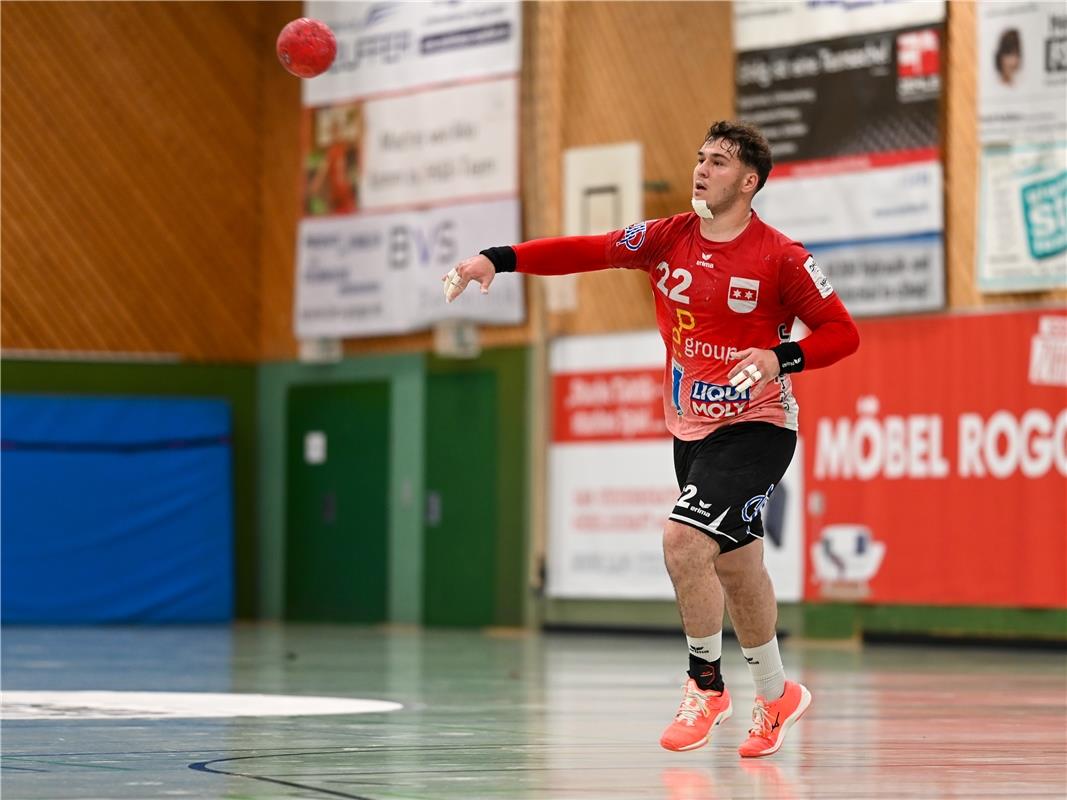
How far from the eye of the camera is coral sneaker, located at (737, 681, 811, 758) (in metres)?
7.53

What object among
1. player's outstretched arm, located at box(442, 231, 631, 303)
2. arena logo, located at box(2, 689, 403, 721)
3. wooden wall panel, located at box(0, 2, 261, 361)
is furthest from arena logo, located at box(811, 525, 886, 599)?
player's outstretched arm, located at box(442, 231, 631, 303)

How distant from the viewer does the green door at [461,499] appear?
23484 mm

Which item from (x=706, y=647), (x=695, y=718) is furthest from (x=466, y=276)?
(x=695, y=718)

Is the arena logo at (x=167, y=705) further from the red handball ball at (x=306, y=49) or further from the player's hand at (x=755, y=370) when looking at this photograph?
the red handball ball at (x=306, y=49)

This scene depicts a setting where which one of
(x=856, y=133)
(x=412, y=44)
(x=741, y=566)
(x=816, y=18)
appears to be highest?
(x=412, y=44)

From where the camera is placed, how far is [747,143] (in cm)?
786

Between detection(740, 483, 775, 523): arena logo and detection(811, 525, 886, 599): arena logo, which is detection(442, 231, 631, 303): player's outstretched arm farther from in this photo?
detection(811, 525, 886, 599): arena logo

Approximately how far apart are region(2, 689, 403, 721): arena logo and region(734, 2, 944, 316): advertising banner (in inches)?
402

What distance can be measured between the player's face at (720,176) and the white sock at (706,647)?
1708mm

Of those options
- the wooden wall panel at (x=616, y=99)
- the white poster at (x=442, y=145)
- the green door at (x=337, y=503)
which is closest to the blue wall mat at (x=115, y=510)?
the green door at (x=337, y=503)

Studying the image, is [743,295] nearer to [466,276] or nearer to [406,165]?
[466,276]

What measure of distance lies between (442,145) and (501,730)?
51.4ft

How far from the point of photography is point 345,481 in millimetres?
25547

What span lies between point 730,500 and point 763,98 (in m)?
13.5
